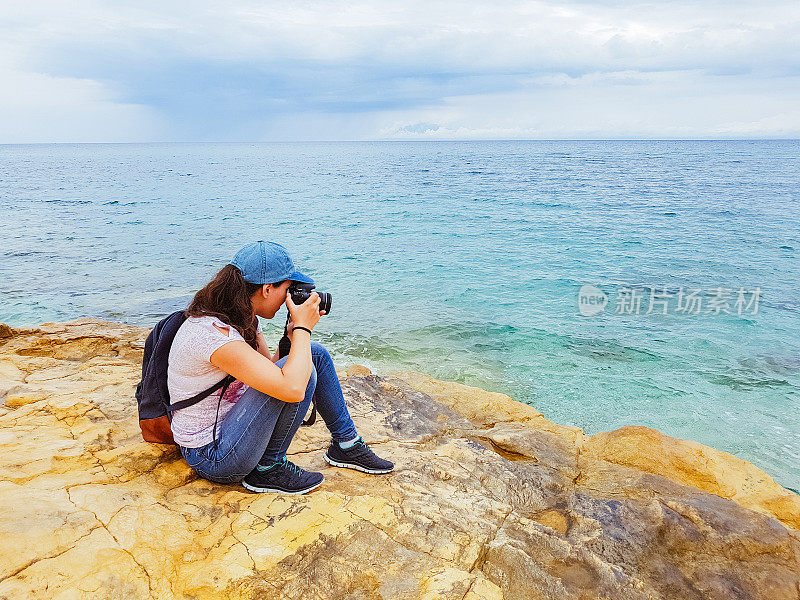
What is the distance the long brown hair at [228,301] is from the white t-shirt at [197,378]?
0.16 ft

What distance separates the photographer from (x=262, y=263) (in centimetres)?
270

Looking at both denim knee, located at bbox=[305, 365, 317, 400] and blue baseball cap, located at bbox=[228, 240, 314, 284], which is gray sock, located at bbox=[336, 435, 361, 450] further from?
→ blue baseball cap, located at bbox=[228, 240, 314, 284]

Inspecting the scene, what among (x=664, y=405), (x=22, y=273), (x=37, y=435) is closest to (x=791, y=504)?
(x=664, y=405)

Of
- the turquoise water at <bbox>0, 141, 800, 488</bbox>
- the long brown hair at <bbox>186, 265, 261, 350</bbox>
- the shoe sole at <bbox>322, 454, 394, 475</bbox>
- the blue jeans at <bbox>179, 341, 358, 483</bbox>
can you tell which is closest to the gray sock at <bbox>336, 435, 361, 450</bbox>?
the shoe sole at <bbox>322, 454, 394, 475</bbox>

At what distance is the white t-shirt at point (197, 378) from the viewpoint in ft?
8.31

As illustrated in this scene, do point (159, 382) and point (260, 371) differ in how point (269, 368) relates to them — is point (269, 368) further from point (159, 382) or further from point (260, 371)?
point (159, 382)

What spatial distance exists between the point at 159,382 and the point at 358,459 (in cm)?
130

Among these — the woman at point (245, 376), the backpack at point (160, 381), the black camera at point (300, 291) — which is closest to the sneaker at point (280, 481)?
the woman at point (245, 376)

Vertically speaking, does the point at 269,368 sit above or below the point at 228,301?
below

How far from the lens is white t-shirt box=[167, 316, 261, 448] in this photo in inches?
99.7

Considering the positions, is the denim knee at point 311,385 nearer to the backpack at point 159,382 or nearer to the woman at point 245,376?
the woman at point 245,376

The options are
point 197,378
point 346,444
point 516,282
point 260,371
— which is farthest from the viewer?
point 516,282

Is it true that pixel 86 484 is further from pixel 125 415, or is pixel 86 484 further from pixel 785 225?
pixel 785 225

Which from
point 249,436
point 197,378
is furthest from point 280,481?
point 197,378
